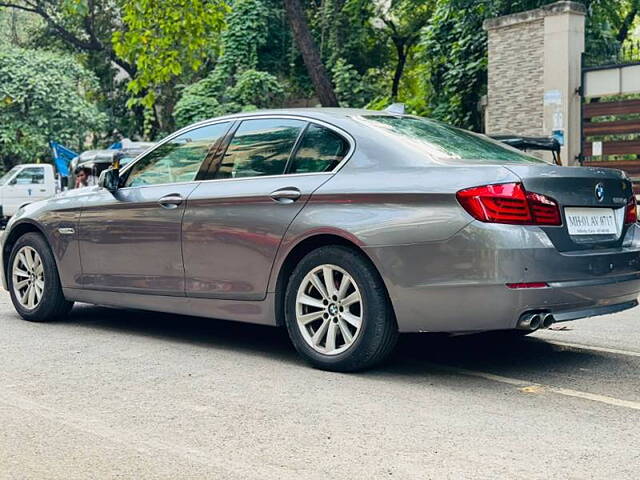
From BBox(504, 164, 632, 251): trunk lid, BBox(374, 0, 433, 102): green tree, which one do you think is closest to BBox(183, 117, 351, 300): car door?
BBox(504, 164, 632, 251): trunk lid

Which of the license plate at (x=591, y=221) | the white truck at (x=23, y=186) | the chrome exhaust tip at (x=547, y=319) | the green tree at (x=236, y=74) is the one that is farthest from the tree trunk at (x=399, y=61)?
the chrome exhaust tip at (x=547, y=319)

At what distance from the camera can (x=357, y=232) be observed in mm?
5355

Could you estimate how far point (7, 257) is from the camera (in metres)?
8.00

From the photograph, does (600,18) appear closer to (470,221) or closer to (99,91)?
(470,221)

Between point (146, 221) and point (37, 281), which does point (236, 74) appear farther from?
point (146, 221)

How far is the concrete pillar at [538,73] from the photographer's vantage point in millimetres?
17500

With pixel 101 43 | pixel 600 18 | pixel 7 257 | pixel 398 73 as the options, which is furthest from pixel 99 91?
pixel 7 257

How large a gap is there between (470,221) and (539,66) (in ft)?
45.3

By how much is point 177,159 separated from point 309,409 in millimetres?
2646

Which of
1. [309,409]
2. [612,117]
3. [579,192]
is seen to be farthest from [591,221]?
[612,117]

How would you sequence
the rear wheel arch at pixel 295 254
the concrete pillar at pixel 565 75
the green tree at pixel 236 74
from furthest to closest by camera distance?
1. the green tree at pixel 236 74
2. the concrete pillar at pixel 565 75
3. the rear wheel arch at pixel 295 254

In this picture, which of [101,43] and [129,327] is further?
[101,43]

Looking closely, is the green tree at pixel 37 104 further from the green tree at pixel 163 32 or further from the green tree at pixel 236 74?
the green tree at pixel 163 32

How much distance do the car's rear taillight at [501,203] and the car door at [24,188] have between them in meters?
24.3
